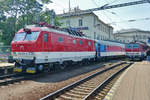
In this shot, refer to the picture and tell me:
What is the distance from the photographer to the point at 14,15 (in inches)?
921

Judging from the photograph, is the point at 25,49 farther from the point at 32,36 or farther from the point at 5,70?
the point at 5,70

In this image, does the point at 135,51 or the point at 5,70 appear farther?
the point at 135,51

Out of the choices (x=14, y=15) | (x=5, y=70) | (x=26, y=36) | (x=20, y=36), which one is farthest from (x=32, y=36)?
(x=14, y=15)

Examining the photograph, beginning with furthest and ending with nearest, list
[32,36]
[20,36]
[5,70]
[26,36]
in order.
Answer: [5,70]
[20,36]
[26,36]
[32,36]

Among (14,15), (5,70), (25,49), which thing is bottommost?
(5,70)

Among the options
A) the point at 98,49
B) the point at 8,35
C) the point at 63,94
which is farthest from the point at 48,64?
the point at 8,35

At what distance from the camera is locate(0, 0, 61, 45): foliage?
878 inches

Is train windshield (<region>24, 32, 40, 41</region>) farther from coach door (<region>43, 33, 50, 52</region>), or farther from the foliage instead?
the foliage

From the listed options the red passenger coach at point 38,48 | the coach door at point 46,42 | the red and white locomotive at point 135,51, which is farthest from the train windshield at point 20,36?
the red and white locomotive at point 135,51

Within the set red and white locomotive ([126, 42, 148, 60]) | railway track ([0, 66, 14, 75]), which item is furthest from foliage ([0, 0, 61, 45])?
red and white locomotive ([126, 42, 148, 60])

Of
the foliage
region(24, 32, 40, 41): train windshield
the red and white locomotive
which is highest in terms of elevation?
the foliage

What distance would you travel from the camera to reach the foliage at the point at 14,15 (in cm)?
2230

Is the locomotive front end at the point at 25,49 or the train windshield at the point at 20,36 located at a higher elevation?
the train windshield at the point at 20,36

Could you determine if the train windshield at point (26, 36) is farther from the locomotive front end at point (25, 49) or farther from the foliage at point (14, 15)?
the foliage at point (14, 15)
